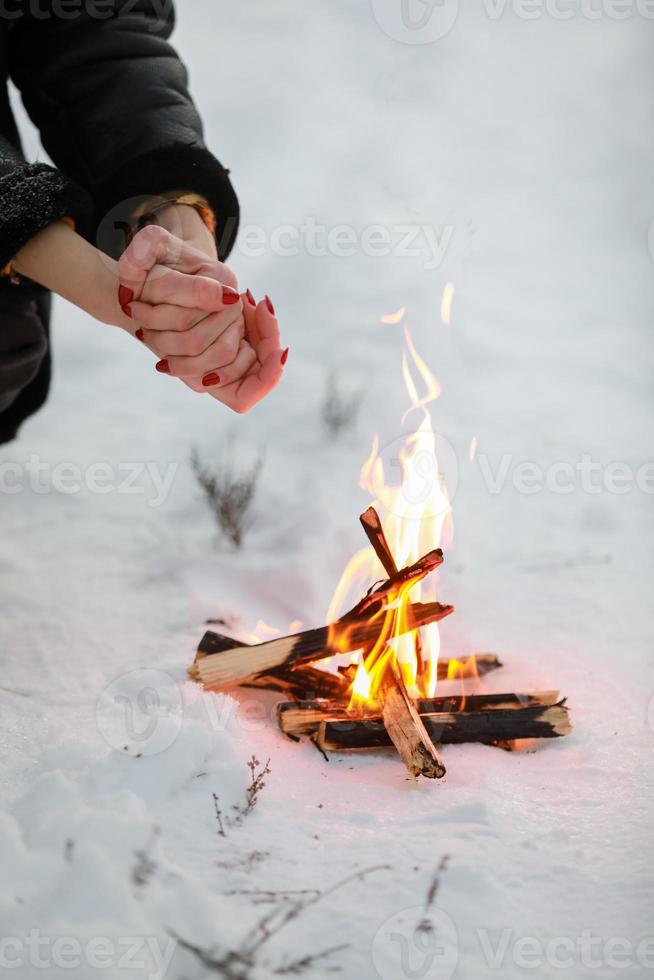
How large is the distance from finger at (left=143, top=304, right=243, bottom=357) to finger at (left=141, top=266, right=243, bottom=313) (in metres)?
0.04

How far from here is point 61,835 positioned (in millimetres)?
1498

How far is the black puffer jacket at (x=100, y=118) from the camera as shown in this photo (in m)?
2.27

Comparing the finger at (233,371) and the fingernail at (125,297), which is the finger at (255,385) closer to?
the finger at (233,371)

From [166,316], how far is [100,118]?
3.16 feet

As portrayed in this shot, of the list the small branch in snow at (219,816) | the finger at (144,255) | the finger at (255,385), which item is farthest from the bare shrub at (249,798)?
the finger at (144,255)

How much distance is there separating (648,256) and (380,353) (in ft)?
9.05

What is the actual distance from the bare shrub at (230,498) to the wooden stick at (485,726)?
1.46m

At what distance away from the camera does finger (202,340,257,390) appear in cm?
202

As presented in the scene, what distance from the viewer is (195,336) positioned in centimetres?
191

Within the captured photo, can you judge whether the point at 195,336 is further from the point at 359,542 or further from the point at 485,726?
the point at 359,542

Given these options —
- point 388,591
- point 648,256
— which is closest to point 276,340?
point 388,591

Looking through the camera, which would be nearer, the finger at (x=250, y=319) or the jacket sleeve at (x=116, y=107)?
the finger at (x=250, y=319)

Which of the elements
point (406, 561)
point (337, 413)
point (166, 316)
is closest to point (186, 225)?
point (166, 316)

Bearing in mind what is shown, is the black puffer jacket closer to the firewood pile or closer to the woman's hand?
the woman's hand
